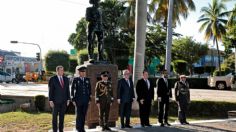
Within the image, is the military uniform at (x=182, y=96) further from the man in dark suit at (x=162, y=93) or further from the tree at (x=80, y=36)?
the tree at (x=80, y=36)

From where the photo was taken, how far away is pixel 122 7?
173 ft

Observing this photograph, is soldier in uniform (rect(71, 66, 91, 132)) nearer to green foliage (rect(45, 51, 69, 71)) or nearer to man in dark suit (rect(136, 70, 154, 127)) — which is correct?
man in dark suit (rect(136, 70, 154, 127))

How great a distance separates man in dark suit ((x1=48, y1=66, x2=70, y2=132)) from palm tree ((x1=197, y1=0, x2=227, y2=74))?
158ft

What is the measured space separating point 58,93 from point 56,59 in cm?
5200

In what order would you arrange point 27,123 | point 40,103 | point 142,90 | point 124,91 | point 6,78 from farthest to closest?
point 6,78 → point 40,103 → point 27,123 → point 142,90 → point 124,91

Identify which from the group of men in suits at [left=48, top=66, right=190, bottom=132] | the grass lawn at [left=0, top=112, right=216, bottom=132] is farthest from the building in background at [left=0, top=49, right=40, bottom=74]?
the group of men in suits at [left=48, top=66, right=190, bottom=132]

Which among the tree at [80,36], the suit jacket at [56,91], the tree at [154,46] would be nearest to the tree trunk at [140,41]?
the suit jacket at [56,91]

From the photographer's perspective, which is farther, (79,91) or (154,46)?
(154,46)

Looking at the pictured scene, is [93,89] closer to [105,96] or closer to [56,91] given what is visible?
[105,96]

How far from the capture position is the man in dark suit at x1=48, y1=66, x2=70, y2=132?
978cm

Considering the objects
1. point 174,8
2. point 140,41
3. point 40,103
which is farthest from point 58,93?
point 174,8

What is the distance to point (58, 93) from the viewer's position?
32.1ft

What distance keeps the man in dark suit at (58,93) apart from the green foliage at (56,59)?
169 feet

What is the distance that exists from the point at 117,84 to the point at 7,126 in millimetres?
3553
